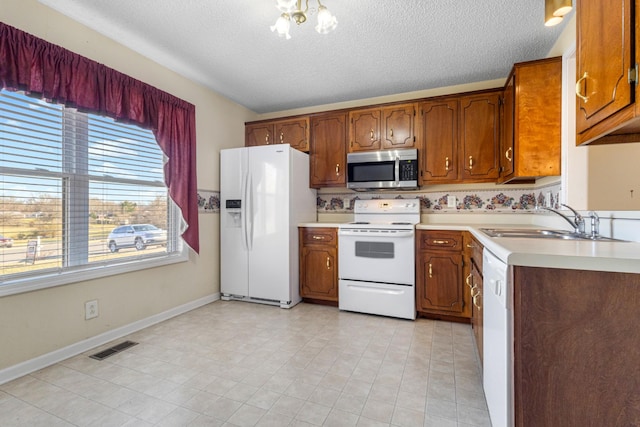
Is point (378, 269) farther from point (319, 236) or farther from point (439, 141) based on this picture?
point (439, 141)

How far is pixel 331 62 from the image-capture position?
2762 mm

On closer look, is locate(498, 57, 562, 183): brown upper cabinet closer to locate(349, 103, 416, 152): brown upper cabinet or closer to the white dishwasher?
locate(349, 103, 416, 152): brown upper cabinet

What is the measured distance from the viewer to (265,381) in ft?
5.99

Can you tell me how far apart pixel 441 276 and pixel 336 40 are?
231 cm

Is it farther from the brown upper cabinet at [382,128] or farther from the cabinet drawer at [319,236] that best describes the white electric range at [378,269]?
the brown upper cabinet at [382,128]

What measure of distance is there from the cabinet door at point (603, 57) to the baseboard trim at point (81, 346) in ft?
10.9

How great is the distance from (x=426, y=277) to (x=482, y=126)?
162cm

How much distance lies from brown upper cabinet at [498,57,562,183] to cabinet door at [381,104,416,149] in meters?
1.02

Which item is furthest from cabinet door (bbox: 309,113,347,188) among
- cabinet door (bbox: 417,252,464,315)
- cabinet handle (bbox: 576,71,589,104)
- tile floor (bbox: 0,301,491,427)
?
cabinet handle (bbox: 576,71,589,104)

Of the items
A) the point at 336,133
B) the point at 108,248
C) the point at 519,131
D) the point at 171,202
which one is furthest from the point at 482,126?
the point at 108,248

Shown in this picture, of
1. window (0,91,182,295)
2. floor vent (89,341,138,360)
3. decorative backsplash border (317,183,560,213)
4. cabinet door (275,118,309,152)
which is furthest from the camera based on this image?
cabinet door (275,118,309,152)

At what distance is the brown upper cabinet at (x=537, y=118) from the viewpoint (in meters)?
2.24

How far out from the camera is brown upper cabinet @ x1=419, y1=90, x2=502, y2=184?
9.66ft

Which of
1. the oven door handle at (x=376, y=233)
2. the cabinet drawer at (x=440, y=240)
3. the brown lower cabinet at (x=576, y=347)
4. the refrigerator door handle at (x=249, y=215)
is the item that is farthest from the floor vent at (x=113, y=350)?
the cabinet drawer at (x=440, y=240)
